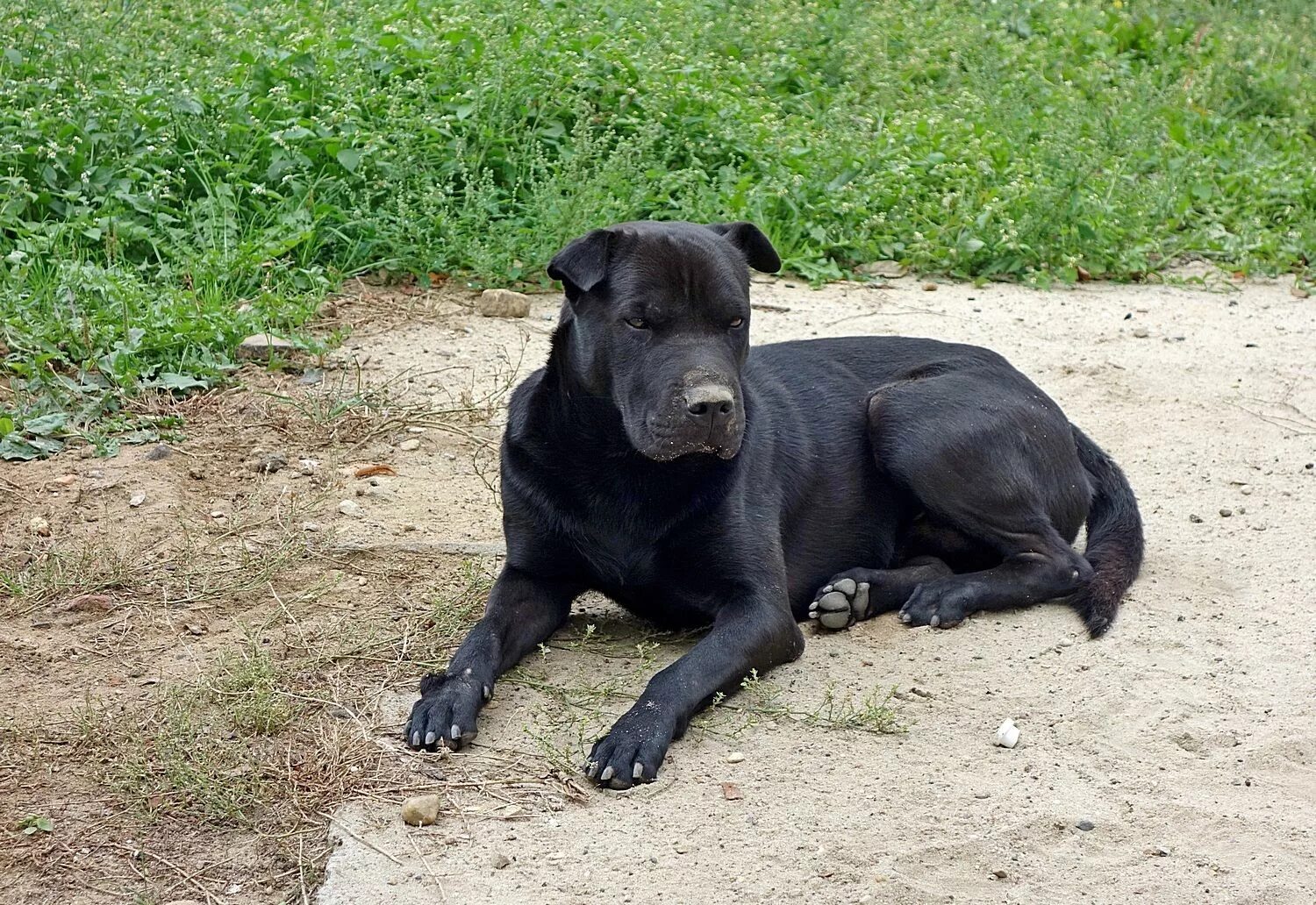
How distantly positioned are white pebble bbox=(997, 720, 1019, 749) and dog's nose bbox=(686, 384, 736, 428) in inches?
44.6

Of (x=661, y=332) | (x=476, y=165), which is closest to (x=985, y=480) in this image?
(x=661, y=332)

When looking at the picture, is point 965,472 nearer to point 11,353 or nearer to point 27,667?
point 27,667

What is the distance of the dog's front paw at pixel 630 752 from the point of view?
12.4 feet

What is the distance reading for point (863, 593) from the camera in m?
5.00

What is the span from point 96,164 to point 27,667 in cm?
397

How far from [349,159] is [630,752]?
480 centimetres

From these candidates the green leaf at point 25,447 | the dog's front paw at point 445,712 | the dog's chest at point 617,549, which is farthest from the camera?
the green leaf at point 25,447

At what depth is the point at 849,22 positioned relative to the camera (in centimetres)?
1068

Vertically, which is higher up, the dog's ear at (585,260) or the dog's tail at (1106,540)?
the dog's ear at (585,260)

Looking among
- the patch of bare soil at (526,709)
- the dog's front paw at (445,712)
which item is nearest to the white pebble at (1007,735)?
the patch of bare soil at (526,709)

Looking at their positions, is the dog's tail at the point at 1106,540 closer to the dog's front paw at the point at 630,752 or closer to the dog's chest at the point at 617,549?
the dog's chest at the point at 617,549

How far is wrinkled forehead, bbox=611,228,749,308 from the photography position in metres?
4.36

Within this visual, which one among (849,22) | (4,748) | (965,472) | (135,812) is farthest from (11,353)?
(849,22)

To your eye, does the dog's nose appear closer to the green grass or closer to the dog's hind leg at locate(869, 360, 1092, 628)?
the dog's hind leg at locate(869, 360, 1092, 628)
